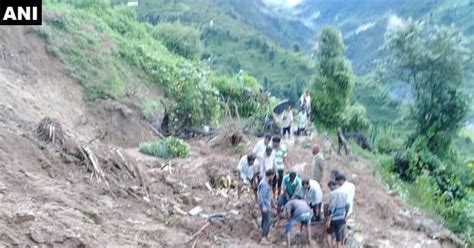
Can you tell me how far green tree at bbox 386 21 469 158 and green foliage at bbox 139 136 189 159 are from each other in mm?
9757

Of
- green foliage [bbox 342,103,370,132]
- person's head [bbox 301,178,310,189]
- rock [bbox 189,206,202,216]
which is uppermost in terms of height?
person's head [bbox 301,178,310,189]

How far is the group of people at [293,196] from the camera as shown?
9.20 m

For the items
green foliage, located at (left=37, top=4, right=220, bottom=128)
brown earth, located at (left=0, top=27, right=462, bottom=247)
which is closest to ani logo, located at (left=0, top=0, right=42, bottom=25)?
brown earth, located at (left=0, top=27, right=462, bottom=247)

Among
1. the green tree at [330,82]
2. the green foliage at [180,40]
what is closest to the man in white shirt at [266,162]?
the green tree at [330,82]

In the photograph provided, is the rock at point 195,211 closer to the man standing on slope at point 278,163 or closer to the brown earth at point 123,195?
the brown earth at point 123,195

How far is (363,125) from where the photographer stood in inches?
1029

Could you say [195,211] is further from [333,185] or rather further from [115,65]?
[115,65]

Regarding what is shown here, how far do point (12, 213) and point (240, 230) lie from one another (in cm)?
369

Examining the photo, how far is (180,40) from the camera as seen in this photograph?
1149 inches

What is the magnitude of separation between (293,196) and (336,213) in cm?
75

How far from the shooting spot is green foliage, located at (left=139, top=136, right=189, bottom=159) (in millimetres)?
14509

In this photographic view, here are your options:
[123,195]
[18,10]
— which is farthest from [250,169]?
[18,10]

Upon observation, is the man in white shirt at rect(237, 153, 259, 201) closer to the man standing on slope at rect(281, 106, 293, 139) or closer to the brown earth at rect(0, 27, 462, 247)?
the brown earth at rect(0, 27, 462, 247)

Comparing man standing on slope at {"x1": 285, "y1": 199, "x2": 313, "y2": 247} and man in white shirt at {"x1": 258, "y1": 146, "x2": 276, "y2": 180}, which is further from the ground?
man in white shirt at {"x1": 258, "y1": 146, "x2": 276, "y2": 180}
